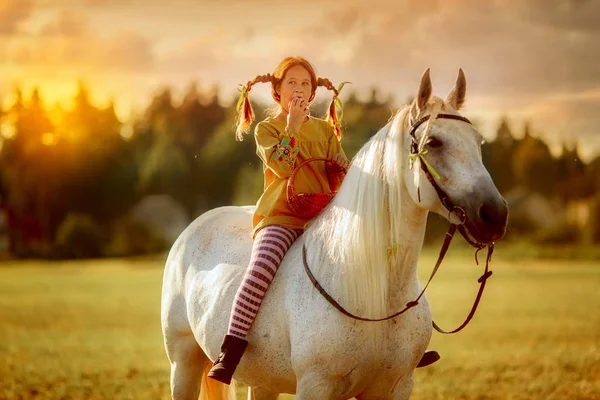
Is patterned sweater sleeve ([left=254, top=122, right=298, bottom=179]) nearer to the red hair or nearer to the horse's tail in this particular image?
the red hair

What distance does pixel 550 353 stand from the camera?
12.7 metres

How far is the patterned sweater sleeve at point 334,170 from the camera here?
5.19 m

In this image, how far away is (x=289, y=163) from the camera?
197 inches

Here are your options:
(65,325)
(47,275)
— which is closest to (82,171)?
(47,275)

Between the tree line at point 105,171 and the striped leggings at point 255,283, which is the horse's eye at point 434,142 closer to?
the striped leggings at point 255,283

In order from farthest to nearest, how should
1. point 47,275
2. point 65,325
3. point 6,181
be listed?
1. point 6,181
2. point 47,275
3. point 65,325

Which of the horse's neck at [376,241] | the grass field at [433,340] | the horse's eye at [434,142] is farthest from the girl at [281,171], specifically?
the grass field at [433,340]

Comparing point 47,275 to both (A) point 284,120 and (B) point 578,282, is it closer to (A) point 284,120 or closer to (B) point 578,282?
(B) point 578,282

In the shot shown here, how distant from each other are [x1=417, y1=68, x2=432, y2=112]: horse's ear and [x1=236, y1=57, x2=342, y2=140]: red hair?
122 centimetres

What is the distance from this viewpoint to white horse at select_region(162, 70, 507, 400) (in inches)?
163

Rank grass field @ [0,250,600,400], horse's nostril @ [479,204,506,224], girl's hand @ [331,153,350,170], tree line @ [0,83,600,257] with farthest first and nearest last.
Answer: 1. tree line @ [0,83,600,257]
2. grass field @ [0,250,600,400]
3. girl's hand @ [331,153,350,170]
4. horse's nostril @ [479,204,506,224]

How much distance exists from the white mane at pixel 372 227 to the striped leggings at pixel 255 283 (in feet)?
1.50

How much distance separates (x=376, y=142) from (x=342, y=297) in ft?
2.85

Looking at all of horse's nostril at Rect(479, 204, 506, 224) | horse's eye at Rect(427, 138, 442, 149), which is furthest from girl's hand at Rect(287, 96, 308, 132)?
horse's nostril at Rect(479, 204, 506, 224)
